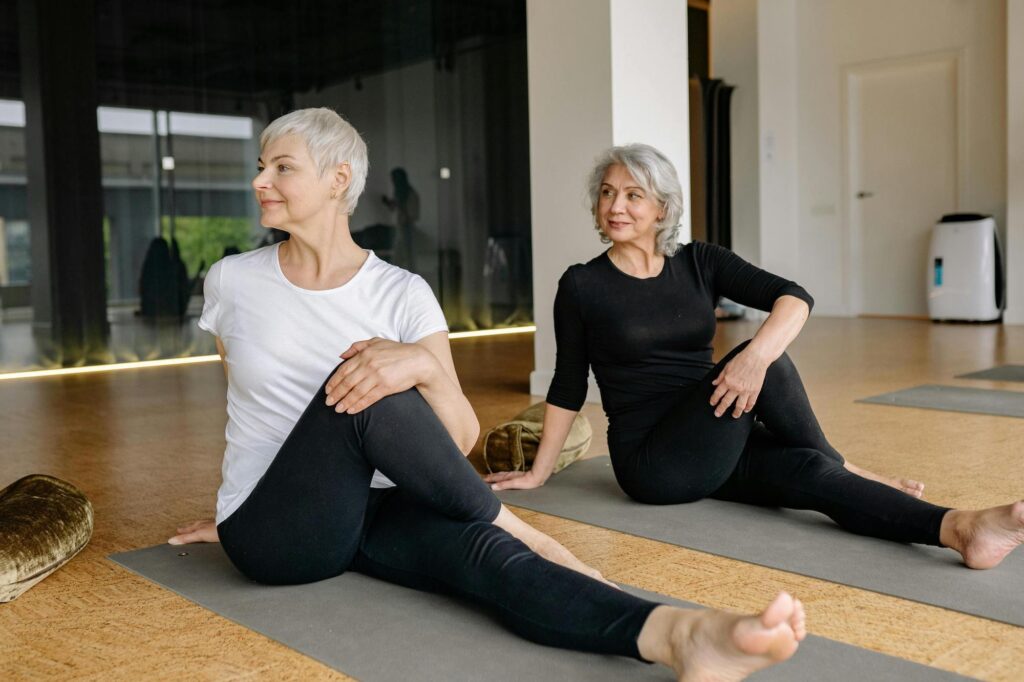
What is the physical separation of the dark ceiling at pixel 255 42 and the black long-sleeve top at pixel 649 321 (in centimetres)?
510

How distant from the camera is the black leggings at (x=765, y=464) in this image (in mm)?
2002

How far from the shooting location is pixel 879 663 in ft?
4.73

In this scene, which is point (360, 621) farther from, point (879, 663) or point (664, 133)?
point (664, 133)

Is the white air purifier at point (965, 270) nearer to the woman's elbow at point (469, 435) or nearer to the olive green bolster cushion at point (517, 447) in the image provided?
the olive green bolster cushion at point (517, 447)

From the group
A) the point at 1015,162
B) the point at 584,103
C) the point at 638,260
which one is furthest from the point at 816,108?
the point at 638,260

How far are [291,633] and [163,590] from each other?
40cm

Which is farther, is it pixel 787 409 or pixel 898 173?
pixel 898 173

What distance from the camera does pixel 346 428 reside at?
1559mm

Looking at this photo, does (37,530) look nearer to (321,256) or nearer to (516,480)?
(321,256)

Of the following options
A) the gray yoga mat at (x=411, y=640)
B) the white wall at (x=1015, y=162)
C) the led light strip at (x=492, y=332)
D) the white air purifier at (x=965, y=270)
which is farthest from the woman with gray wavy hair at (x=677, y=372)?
the white wall at (x=1015, y=162)

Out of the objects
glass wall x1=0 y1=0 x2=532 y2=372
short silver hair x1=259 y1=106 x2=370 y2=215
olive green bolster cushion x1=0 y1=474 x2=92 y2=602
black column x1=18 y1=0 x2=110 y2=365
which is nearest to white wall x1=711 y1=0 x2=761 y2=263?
glass wall x1=0 y1=0 x2=532 y2=372

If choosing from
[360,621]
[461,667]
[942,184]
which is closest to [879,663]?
[461,667]

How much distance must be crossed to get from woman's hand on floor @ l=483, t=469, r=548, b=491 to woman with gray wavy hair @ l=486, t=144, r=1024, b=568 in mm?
24

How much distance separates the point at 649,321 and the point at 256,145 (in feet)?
17.9
